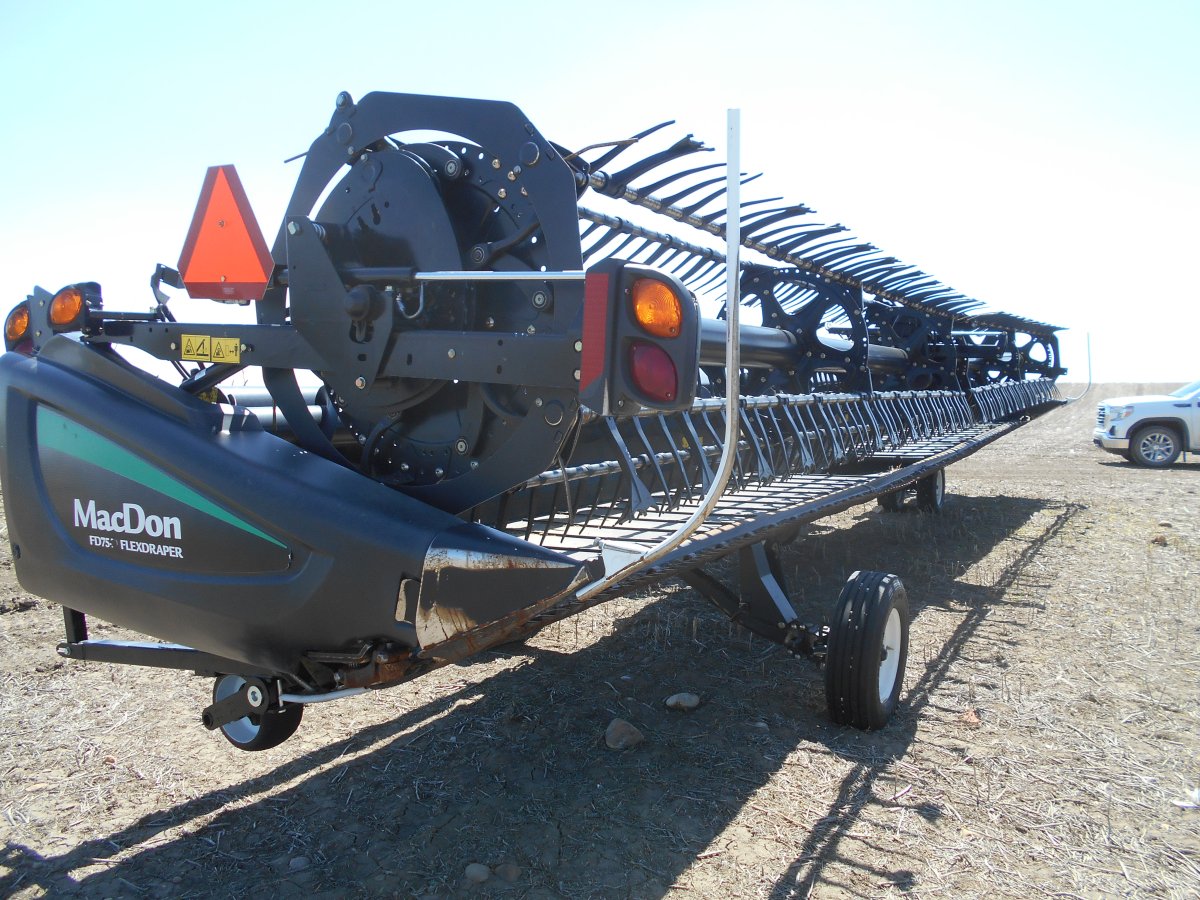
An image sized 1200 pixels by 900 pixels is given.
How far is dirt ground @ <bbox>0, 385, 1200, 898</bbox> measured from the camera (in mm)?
2738

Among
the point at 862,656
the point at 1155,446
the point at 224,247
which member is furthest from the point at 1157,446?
the point at 224,247

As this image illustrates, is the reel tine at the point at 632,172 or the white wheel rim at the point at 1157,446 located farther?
the white wheel rim at the point at 1157,446

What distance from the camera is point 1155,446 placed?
50.1 feet

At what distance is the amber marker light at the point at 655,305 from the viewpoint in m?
2.14

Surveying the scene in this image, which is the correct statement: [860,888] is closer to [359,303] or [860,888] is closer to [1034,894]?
[1034,894]

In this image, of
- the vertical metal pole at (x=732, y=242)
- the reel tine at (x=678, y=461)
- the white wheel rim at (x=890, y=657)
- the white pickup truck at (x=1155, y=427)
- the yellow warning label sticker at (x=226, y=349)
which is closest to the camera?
the vertical metal pole at (x=732, y=242)

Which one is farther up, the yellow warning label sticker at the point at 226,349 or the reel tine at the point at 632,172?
the reel tine at the point at 632,172

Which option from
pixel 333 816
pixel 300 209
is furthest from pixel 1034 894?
pixel 300 209

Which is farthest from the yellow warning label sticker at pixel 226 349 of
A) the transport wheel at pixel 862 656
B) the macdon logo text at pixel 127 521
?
the transport wheel at pixel 862 656

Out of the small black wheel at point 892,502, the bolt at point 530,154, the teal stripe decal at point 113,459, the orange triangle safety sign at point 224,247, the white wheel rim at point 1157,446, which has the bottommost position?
the white wheel rim at point 1157,446

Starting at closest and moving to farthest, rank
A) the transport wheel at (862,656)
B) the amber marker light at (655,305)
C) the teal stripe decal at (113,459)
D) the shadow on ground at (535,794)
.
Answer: the amber marker light at (655,305)
the teal stripe decal at (113,459)
the shadow on ground at (535,794)
the transport wheel at (862,656)

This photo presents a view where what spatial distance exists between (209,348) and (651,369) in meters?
1.55

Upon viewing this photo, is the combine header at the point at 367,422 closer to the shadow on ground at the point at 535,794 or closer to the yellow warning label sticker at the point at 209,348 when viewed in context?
the yellow warning label sticker at the point at 209,348

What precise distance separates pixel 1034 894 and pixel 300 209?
3.05 meters
